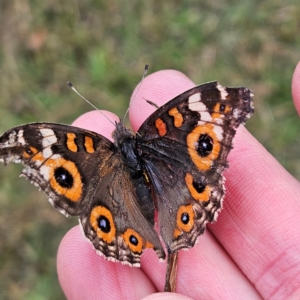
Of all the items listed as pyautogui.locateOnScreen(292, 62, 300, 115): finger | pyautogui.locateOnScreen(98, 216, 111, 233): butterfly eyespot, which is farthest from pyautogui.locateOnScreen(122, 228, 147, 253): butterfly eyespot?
pyautogui.locateOnScreen(292, 62, 300, 115): finger

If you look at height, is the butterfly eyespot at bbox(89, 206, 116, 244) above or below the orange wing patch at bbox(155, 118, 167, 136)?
below

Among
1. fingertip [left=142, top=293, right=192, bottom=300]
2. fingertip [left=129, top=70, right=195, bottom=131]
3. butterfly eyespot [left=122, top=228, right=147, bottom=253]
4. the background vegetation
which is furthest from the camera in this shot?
the background vegetation

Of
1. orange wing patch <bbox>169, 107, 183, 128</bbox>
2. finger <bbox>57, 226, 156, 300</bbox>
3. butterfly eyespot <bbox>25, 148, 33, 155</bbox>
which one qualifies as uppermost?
orange wing patch <bbox>169, 107, 183, 128</bbox>

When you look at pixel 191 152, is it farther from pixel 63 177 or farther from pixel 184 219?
pixel 63 177

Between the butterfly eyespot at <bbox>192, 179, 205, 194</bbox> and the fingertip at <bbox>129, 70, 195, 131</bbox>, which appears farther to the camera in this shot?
the fingertip at <bbox>129, 70, 195, 131</bbox>

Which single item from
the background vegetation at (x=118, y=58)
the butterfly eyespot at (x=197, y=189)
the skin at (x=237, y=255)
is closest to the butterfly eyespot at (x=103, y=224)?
the skin at (x=237, y=255)

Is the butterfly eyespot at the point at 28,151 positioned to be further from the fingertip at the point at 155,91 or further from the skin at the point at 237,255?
the fingertip at the point at 155,91

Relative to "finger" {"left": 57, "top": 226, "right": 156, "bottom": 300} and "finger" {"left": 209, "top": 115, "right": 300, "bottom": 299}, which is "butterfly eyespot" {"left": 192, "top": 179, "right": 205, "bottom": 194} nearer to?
"finger" {"left": 209, "top": 115, "right": 300, "bottom": 299}

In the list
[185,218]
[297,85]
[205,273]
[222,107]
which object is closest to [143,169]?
[185,218]

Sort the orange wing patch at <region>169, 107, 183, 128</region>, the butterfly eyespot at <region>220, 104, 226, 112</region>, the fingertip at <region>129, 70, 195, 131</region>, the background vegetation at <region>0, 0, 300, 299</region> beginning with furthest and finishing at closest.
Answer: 1. the background vegetation at <region>0, 0, 300, 299</region>
2. the fingertip at <region>129, 70, 195, 131</region>
3. the orange wing patch at <region>169, 107, 183, 128</region>
4. the butterfly eyespot at <region>220, 104, 226, 112</region>
